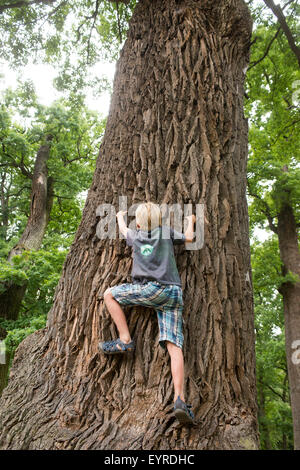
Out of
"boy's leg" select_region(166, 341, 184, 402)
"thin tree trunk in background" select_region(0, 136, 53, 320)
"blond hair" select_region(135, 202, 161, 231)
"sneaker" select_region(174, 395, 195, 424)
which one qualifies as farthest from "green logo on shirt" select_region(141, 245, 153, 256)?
"thin tree trunk in background" select_region(0, 136, 53, 320)

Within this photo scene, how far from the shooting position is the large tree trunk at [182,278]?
7.27 feet

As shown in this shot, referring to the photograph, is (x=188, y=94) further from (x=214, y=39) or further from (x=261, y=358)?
(x=261, y=358)

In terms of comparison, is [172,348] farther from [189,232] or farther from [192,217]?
[192,217]

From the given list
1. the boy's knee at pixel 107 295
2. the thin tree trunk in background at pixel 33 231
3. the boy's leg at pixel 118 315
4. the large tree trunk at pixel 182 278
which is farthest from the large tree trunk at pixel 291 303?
the boy's knee at pixel 107 295

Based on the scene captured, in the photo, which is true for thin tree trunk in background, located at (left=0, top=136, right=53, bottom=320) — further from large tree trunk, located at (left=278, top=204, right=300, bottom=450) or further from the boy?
large tree trunk, located at (left=278, top=204, right=300, bottom=450)

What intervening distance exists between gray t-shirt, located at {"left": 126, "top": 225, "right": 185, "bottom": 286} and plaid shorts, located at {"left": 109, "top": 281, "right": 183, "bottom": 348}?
0.06 meters

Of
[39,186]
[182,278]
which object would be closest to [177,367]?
[182,278]

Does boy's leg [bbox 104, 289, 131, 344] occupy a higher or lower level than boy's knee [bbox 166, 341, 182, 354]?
higher

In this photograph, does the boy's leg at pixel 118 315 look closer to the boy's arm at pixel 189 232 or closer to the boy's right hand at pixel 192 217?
the boy's arm at pixel 189 232

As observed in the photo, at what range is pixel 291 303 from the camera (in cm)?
1032

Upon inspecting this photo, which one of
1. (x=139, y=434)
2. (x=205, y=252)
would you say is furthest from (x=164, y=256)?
(x=139, y=434)

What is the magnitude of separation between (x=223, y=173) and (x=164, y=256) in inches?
43.1

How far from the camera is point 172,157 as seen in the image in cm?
315

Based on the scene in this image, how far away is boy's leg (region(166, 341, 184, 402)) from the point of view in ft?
7.16
